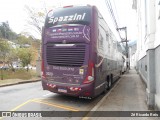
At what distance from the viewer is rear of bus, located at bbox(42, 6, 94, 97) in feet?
25.4

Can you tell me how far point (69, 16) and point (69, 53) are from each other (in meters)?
1.55

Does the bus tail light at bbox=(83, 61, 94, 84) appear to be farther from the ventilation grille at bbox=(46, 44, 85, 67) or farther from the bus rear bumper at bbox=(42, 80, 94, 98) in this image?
the ventilation grille at bbox=(46, 44, 85, 67)

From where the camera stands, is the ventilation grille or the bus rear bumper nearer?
the bus rear bumper

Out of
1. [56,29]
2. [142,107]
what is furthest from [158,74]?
[56,29]

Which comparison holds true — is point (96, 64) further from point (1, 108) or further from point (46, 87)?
point (1, 108)

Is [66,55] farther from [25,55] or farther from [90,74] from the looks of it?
[25,55]

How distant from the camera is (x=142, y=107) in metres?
7.70

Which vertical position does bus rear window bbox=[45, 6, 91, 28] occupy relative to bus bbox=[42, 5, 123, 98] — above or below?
above

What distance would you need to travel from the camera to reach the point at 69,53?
7980 mm

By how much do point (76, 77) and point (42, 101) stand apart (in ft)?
6.01

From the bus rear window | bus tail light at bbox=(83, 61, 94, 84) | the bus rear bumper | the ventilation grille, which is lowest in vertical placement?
the bus rear bumper

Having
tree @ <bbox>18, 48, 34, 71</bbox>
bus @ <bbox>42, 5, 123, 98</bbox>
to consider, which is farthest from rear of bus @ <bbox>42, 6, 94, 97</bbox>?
tree @ <bbox>18, 48, 34, 71</bbox>

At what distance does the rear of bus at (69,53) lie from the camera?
7750mm

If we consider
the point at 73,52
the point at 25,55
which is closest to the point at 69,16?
the point at 73,52
